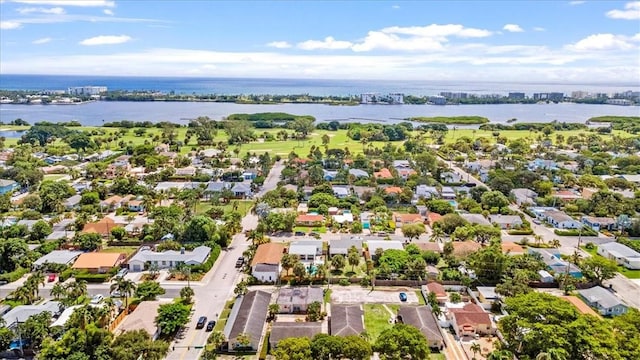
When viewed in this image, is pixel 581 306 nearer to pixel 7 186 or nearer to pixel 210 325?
pixel 210 325

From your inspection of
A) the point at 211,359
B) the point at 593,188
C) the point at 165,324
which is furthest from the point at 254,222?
A: the point at 593,188

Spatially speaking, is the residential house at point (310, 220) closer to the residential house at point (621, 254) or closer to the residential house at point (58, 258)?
the residential house at point (58, 258)

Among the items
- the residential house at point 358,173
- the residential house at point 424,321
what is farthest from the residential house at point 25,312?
the residential house at point 358,173

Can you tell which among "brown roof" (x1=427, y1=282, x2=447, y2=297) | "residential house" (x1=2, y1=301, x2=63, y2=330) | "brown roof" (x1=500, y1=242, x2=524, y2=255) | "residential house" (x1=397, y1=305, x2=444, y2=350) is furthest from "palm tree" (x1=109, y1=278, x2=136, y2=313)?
"brown roof" (x1=500, y1=242, x2=524, y2=255)

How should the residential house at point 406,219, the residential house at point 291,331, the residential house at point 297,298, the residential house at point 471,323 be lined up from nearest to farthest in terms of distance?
the residential house at point 291,331 → the residential house at point 471,323 → the residential house at point 297,298 → the residential house at point 406,219

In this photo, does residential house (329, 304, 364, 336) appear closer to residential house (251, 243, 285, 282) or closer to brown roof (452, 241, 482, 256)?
residential house (251, 243, 285, 282)

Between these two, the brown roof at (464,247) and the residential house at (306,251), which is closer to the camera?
the brown roof at (464,247)

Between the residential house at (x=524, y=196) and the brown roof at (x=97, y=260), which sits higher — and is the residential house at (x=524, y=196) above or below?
above
